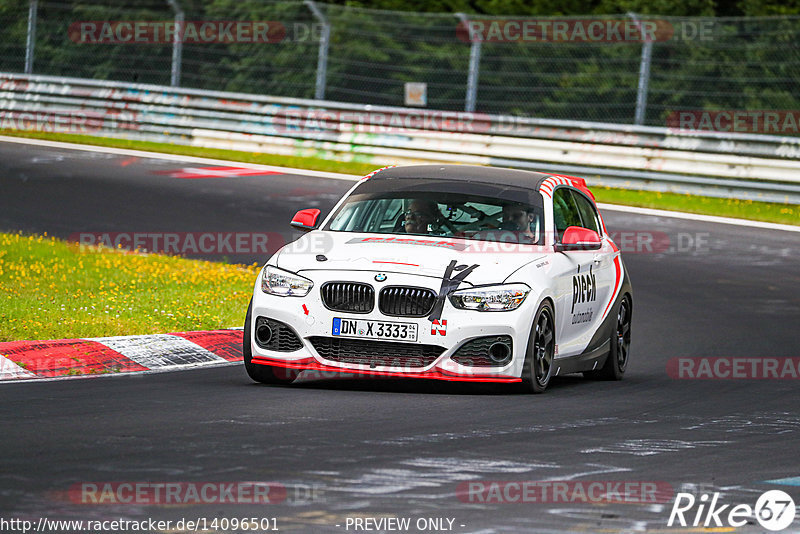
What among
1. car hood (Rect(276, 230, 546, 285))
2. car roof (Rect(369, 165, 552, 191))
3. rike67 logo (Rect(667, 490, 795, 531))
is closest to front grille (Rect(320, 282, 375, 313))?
car hood (Rect(276, 230, 546, 285))

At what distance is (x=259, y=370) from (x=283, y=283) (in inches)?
25.1

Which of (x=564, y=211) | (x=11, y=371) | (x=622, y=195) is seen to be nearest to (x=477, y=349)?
(x=564, y=211)

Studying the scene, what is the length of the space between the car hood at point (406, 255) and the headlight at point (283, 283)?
0.17 ft

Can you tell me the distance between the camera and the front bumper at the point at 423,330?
31.0 ft

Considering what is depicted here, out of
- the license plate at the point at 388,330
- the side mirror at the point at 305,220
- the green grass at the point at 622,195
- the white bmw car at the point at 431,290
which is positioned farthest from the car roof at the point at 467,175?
the green grass at the point at 622,195

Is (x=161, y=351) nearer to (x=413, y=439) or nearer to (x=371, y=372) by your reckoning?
(x=371, y=372)

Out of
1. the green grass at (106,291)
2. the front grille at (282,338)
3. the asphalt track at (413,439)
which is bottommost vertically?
the green grass at (106,291)

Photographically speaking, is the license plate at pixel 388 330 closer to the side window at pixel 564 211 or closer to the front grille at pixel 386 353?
the front grille at pixel 386 353

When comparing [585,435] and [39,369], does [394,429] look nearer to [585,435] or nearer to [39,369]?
[585,435]

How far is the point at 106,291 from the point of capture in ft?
44.7

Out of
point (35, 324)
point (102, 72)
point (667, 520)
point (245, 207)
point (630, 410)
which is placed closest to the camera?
point (667, 520)

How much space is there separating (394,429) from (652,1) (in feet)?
89.0

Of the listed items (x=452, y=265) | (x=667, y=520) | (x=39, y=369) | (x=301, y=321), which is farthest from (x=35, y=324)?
(x=667, y=520)

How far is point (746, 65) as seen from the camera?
23500mm
